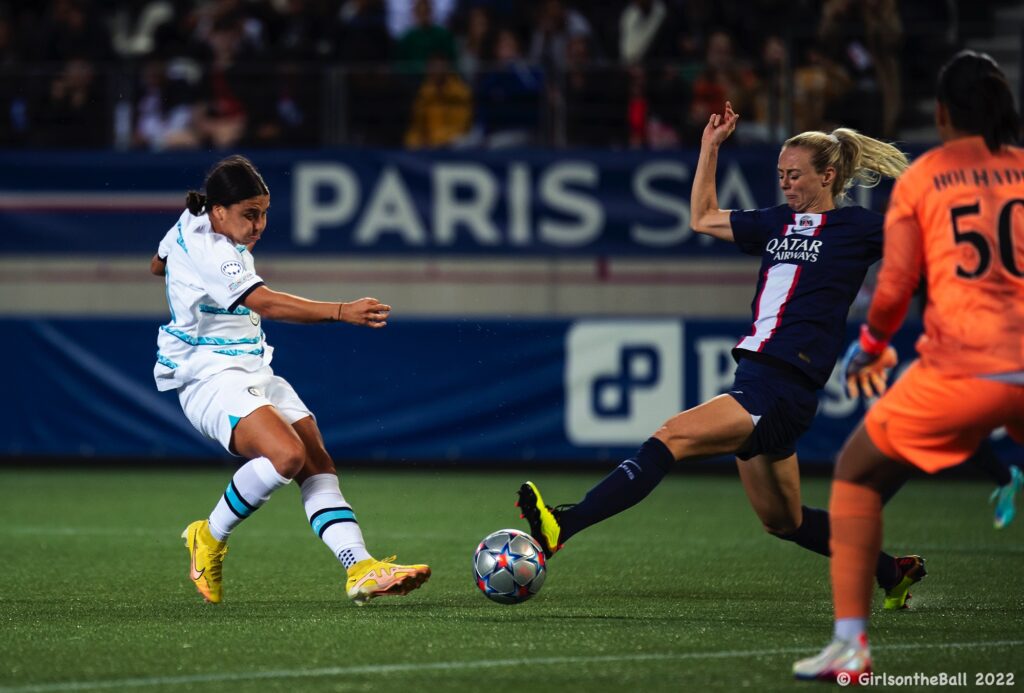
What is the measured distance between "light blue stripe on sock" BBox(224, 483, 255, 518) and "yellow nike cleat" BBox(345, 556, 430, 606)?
0.52m

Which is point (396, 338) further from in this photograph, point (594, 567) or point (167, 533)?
point (594, 567)

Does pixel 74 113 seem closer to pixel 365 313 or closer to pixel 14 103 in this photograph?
pixel 14 103

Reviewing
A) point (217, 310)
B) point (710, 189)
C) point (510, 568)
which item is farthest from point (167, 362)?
point (710, 189)

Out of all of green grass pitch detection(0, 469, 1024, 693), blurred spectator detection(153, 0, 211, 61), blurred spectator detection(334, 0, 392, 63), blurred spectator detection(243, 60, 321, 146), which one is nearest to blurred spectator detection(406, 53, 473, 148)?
blurred spectator detection(334, 0, 392, 63)

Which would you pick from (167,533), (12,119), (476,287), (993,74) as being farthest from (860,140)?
(12,119)

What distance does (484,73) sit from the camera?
45.7 ft

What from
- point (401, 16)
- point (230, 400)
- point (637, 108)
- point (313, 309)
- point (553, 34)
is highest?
point (401, 16)

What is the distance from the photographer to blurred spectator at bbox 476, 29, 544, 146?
13.9 m

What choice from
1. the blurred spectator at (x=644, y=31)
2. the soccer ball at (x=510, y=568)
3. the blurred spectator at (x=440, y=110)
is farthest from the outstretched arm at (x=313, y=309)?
the blurred spectator at (x=644, y=31)

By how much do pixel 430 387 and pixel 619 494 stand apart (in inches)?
305

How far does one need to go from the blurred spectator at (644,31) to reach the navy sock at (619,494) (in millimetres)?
8657

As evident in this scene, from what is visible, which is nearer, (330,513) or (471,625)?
(471,625)

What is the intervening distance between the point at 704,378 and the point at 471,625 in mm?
7694

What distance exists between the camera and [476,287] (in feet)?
48.6
